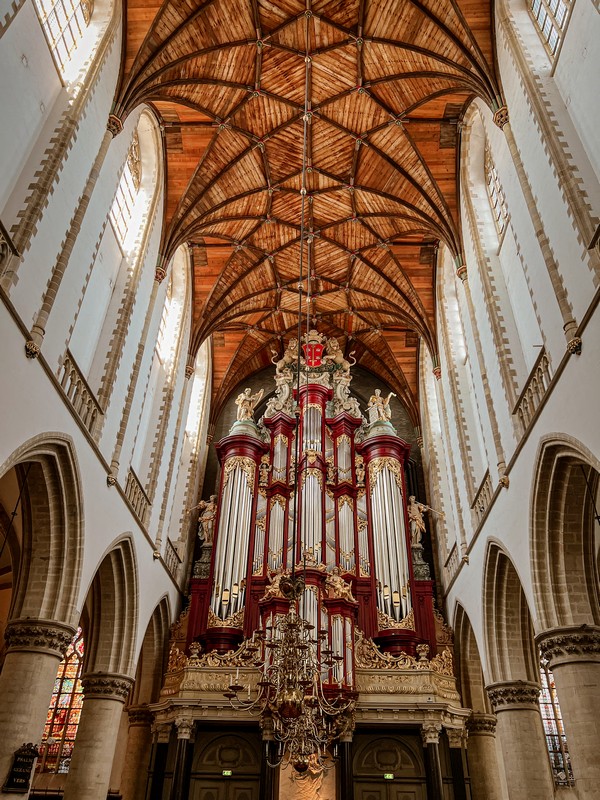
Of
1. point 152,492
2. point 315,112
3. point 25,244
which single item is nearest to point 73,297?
point 25,244

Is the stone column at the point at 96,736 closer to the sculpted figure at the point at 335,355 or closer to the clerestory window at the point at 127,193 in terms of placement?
the clerestory window at the point at 127,193

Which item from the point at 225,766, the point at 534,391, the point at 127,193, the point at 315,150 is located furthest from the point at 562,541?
the point at 315,150

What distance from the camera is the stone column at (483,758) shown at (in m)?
A: 15.7

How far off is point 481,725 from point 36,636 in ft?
37.0

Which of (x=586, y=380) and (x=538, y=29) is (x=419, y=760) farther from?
(x=538, y=29)

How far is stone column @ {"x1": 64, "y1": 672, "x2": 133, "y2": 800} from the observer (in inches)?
492

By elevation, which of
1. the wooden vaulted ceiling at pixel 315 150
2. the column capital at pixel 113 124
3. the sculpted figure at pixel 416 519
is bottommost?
the sculpted figure at pixel 416 519

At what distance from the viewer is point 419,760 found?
50.5 feet

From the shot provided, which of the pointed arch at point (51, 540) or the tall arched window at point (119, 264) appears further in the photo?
the tall arched window at point (119, 264)

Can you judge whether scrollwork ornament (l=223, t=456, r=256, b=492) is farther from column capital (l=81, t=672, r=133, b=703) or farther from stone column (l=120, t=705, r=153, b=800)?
column capital (l=81, t=672, r=133, b=703)

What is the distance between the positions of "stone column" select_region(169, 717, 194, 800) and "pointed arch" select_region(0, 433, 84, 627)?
17.0 ft

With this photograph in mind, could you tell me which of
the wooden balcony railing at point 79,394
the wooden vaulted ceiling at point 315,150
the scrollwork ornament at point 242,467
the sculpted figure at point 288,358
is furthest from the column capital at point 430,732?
the sculpted figure at point 288,358

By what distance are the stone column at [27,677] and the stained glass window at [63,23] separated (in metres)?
9.93

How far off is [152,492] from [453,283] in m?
10.5
